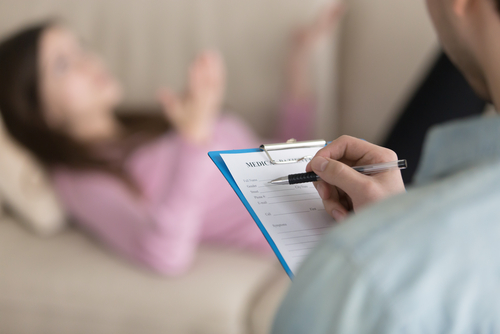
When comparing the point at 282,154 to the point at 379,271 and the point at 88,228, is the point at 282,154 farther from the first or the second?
the point at 88,228

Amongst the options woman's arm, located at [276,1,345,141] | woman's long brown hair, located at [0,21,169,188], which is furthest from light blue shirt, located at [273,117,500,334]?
woman's arm, located at [276,1,345,141]

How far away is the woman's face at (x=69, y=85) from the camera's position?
1.22 meters

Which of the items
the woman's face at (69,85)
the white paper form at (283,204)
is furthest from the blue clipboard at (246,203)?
the woman's face at (69,85)

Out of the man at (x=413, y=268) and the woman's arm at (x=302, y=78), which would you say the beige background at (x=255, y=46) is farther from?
the man at (x=413, y=268)

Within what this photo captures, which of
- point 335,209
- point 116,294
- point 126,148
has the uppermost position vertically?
point 335,209

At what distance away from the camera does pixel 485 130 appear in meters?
0.33

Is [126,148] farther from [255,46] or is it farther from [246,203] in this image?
[246,203]

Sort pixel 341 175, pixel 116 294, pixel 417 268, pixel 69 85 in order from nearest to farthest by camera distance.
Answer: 1. pixel 417 268
2. pixel 341 175
3. pixel 116 294
4. pixel 69 85

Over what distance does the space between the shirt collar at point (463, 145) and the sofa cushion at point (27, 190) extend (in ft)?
3.21

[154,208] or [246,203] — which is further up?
[246,203]

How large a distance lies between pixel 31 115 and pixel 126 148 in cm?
28

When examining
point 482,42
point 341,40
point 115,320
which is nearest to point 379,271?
point 482,42

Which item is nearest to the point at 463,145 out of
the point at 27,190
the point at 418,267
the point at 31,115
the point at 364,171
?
the point at 364,171

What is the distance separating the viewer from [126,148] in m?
1.31
